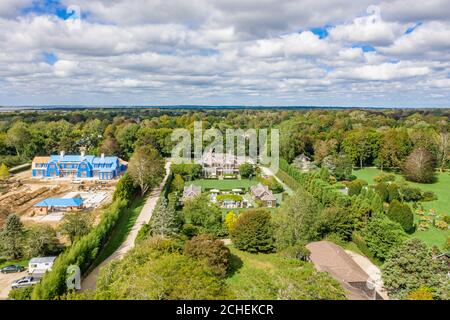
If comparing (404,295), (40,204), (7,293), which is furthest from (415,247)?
(40,204)

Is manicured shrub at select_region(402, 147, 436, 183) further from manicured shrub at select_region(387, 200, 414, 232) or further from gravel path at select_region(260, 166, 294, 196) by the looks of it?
manicured shrub at select_region(387, 200, 414, 232)

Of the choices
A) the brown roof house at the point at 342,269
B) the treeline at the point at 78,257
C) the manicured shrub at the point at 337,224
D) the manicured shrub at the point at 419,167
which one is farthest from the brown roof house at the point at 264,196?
the manicured shrub at the point at 419,167

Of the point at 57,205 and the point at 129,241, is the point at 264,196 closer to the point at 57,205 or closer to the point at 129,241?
the point at 129,241

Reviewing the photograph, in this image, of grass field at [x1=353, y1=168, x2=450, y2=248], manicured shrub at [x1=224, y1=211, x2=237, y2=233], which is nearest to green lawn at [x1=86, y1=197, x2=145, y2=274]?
manicured shrub at [x1=224, y1=211, x2=237, y2=233]

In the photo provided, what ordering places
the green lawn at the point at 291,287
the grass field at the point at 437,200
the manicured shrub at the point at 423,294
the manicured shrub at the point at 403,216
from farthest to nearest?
the manicured shrub at the point at 403,216, the grass field at the point at 437,200, the manicured shrub at the point at 423,294, the green lawn at the point at 291,287

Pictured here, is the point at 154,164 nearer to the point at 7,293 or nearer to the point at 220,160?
the point at 220,160

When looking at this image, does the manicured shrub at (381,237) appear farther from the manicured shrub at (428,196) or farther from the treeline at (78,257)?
the treeline at (78,257)

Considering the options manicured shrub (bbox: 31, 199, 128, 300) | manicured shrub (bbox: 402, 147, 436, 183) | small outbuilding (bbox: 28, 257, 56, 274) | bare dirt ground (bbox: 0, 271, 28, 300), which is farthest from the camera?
manicured shrub (bbox: 402, 147, 436, 183)

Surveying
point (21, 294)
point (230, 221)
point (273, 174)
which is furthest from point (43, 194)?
point (273, 174)
